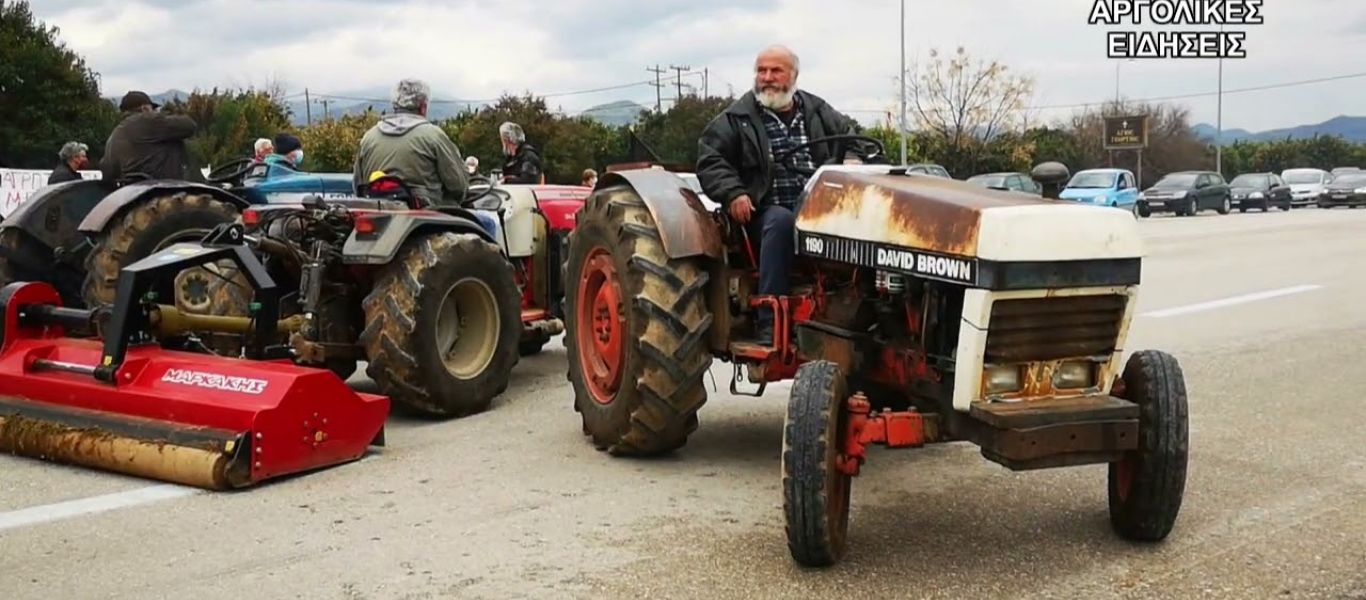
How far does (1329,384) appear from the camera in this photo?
8750 millimetres

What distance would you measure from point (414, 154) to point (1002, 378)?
15.9 ft

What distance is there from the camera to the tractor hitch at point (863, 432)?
4.71m

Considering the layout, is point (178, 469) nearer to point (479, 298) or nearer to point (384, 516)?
point (384, 516)

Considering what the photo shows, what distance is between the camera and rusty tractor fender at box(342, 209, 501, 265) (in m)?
7.22

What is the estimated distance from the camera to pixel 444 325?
25.9 feet

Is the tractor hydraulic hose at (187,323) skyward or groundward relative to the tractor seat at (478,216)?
groundward

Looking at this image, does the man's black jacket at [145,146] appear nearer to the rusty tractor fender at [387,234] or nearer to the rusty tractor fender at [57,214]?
the rusty tractor fender at [57,214]

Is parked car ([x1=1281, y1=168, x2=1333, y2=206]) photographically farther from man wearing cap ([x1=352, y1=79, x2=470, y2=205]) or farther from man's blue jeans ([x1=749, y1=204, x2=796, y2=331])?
man's blue jeans ([x1=749, y1=204, x2=796, y2=331])

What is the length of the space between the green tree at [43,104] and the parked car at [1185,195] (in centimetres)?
2917

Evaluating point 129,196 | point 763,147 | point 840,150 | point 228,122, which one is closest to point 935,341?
point 763,147

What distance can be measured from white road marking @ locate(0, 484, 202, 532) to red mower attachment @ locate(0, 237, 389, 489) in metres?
0.08

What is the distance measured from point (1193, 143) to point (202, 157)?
2191 inches

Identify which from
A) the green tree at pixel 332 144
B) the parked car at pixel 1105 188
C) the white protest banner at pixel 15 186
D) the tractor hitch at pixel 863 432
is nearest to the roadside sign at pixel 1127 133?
the parked car at pixel 1105 188

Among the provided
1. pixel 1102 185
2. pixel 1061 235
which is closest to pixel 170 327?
pixel 1061 235
